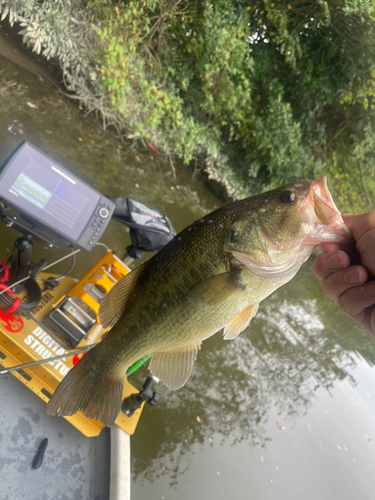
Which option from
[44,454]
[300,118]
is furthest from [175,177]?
[44,454]

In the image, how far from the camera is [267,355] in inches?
200

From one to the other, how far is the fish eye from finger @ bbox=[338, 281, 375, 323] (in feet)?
1.43

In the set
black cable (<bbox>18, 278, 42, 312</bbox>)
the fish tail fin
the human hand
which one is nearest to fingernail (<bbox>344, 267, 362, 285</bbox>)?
the human hand

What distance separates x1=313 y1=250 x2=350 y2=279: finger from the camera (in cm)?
122

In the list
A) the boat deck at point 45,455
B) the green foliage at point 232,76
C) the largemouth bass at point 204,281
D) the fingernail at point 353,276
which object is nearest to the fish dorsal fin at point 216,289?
the largemouth bass at point 204,281

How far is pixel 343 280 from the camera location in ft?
4.04

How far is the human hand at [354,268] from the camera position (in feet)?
3.84

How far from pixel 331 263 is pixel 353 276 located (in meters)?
0.10

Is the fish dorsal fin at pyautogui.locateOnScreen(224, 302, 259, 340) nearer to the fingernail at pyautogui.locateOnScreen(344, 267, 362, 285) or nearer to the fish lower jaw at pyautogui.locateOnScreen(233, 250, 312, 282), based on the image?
the fish lower jaw at pyautogui.locateOnScreen(233, 250, 312, 282)

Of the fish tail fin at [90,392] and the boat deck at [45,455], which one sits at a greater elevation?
the fish tail fin at [90,392]

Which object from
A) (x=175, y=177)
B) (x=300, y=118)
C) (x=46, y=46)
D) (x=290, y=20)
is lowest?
(x=300, y=118)

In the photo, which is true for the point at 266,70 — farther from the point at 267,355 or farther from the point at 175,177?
the point at 267,355

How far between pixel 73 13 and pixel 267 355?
19.2 ft

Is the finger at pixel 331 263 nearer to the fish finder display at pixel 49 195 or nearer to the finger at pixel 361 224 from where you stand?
the finger at pixel 361 224
